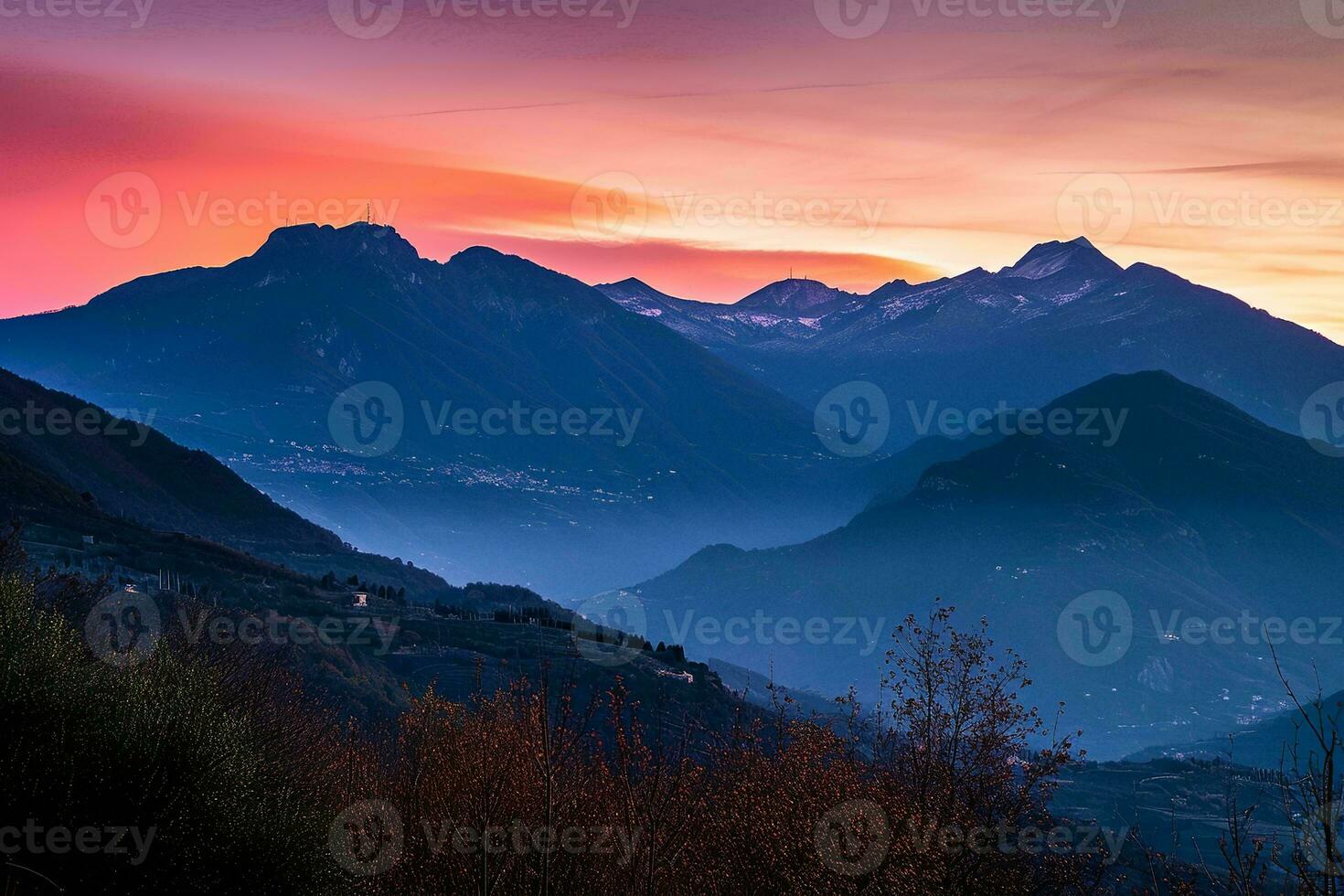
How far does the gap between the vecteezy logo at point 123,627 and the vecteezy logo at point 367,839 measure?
5.18m

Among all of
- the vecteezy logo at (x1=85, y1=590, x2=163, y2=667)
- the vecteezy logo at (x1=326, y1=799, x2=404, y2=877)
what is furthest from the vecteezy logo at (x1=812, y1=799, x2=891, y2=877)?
the vecteezy logo at (x1=85, y1=590, x2=163, y2=667)

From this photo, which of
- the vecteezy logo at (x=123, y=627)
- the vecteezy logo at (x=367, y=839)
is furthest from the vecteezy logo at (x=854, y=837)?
the vecteezy logo at (x=123, y=627)

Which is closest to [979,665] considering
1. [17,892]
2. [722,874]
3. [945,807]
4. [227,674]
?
[945,807]

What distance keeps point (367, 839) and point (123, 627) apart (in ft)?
127

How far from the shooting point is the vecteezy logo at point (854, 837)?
19.8 meters

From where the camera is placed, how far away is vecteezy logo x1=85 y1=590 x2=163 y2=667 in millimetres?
30547

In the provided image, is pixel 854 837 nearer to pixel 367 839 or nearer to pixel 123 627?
pixel 367 839

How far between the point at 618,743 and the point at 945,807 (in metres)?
5.37

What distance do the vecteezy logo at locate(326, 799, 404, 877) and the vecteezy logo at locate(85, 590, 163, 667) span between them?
518cm

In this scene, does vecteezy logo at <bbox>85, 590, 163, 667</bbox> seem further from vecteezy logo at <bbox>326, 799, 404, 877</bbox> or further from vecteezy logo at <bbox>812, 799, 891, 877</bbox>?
vecteezy logo at <bbox>812, 799, 891, 877</bbox>

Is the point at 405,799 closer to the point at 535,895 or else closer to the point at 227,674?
the point at 535,895

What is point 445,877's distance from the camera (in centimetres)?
2278

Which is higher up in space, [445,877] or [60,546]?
[60,546]

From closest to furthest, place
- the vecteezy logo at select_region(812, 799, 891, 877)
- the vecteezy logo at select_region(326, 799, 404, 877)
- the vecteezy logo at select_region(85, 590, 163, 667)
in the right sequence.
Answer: the vecteezy logo at select_region(812, 799, 891, 877)
the vecteezy logo at select_region(326, 799, 404, 877)
the vecteezy logo at select_region(85, 590, 163, 667)
